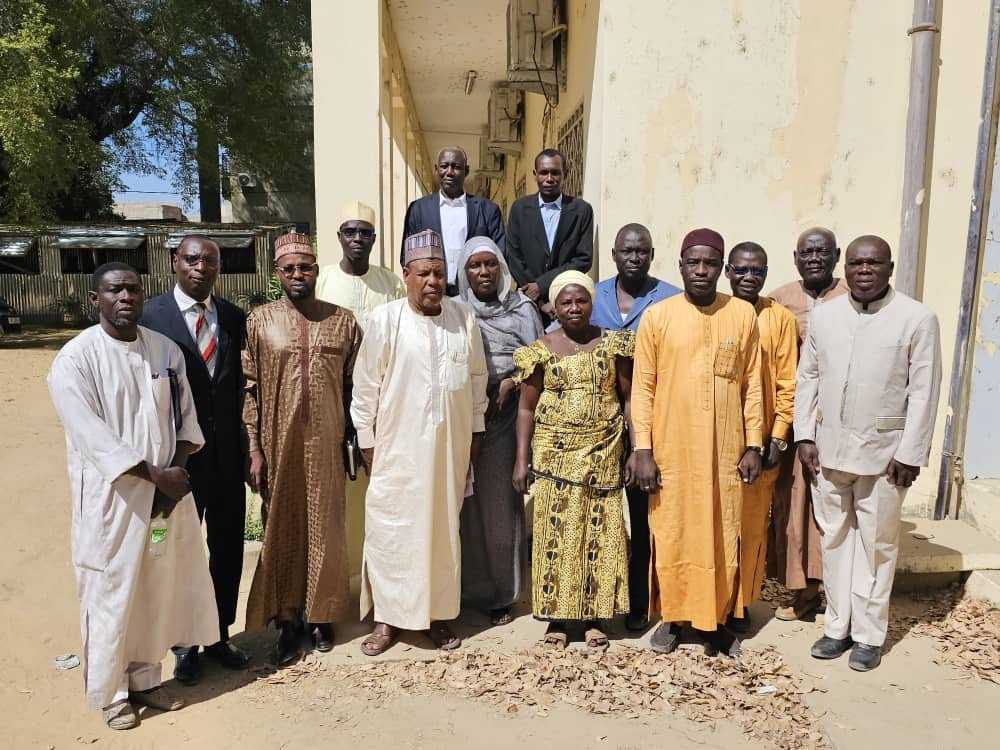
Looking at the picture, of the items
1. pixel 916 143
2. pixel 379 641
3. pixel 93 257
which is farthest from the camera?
pixel 93 257

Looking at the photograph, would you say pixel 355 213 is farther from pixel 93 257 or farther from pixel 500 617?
pixel 93 257

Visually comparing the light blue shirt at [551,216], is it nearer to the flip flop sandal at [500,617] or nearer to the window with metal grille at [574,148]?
the window with metal grille at [574,148]

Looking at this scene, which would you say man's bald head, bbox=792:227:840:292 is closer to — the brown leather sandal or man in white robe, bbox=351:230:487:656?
man in white robe, bbox=351:230:487:656

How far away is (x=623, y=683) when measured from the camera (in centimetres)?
352

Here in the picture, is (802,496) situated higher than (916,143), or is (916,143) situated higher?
(916,143)

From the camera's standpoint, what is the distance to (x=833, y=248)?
4129 millimetres

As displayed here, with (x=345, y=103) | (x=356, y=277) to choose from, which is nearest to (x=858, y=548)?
(x=356, y=277)

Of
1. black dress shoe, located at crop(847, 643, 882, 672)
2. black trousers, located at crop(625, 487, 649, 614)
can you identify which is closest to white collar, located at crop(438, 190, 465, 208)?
black trousers, located at crop(625, 487, 649, 614)

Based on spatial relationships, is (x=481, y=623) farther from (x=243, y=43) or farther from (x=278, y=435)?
(x=243, y=43)

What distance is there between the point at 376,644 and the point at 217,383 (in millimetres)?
1476

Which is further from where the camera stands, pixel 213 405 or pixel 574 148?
pixel 574 148

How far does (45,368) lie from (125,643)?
11.4 meters

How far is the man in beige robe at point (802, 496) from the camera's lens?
13.5 feet

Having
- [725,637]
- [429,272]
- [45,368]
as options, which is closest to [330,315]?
[429,272]
